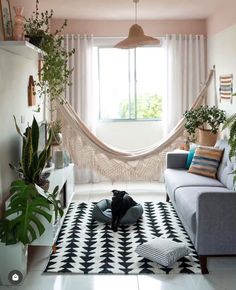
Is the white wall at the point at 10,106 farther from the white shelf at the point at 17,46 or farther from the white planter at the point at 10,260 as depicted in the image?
the white planter at the point at 10,260

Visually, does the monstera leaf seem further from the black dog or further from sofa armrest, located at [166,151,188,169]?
sofa armrest, located at [166,151,188,169]

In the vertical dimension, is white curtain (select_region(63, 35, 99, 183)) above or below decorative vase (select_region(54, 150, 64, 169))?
above

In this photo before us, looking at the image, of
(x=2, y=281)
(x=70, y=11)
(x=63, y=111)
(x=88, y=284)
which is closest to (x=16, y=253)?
(x=2, y=281)

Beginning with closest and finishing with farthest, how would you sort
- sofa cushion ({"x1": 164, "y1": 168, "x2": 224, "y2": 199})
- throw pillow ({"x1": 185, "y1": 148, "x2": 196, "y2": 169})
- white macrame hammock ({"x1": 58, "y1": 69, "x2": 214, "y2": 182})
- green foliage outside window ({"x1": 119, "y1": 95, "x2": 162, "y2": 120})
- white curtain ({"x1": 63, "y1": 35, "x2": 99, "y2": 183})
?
sofa cushion ({"x1": 164, "y1": 168, "x2": 224, "y2": 199}), throw pillow ({"x1": 185, "y1": 148, "x2": 196, "y2": 169}), white macrame hammock ({"x1": 58, "y1": 69, "x2": 214, "y2": 182}), white curtain ({"x1": 63, "y1": 35, "x2": 99, "y2": 183}), green foliage outside window ({"x1": 119, "y1": 95, "x2": 162, "y2": 120})

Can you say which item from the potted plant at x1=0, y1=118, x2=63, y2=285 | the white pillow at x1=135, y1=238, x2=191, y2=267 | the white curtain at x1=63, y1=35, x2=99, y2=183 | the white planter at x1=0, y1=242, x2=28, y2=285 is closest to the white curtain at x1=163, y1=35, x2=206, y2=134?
the white curtain at x1=63, y1=35, x2=99, y2=183

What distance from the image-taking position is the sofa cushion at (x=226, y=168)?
3678 millimetres

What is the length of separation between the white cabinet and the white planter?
0.28 meters

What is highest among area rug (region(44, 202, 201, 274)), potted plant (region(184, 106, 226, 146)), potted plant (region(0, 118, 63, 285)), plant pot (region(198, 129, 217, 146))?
potted plant (region(184, 106, 226, 146))

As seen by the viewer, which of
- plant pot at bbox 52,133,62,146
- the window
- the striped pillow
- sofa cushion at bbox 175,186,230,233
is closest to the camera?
sofa cushion at bbox 175,186,230,233

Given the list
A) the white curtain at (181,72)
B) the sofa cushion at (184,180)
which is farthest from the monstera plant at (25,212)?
the white curtain at (181,72)

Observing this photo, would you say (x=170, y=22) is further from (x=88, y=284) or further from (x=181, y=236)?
(x=88, y=284)

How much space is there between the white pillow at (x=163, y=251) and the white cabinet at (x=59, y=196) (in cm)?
68

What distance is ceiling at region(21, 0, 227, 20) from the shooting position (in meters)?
4.34

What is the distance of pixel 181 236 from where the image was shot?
3.55 m
